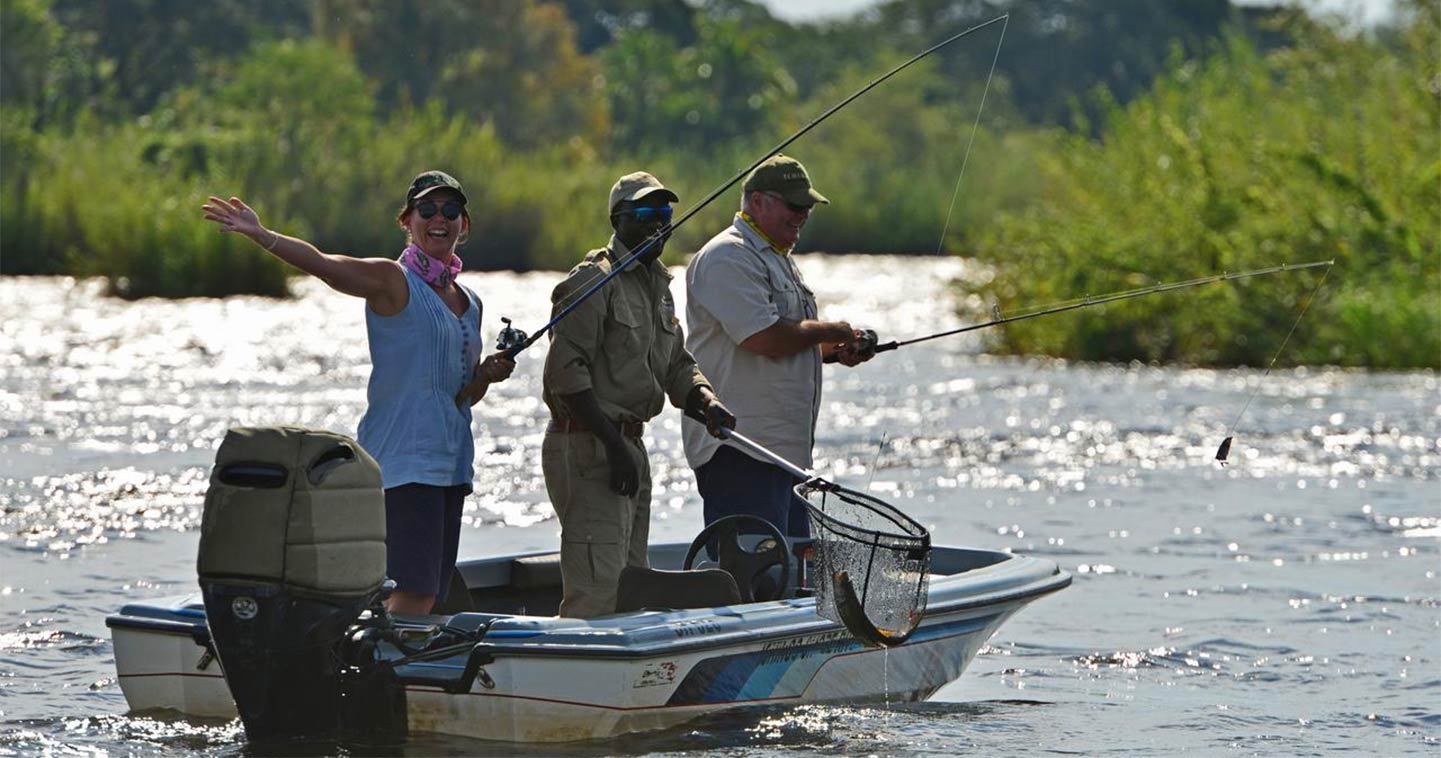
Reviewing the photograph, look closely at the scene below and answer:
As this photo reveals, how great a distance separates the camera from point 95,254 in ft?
86.6

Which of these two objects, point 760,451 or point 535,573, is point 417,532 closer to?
point 760,451

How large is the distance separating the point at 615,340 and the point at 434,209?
594 millimetres

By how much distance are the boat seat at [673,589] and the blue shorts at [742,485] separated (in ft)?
1.34

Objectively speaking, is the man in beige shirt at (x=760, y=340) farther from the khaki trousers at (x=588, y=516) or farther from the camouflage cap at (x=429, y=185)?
the camouflage cap at (x=429, y=185)

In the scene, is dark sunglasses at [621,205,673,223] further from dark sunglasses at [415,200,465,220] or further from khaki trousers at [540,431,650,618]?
khaki trousers at [540,431,650,618]

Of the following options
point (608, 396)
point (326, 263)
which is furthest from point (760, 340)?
point (326, 263)

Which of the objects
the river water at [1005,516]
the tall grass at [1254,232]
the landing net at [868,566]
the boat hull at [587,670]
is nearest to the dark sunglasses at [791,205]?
the landing net at [868,566]

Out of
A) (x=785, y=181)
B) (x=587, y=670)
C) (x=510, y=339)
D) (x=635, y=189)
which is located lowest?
(x=587, y=670)

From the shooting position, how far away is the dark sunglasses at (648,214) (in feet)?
20.5

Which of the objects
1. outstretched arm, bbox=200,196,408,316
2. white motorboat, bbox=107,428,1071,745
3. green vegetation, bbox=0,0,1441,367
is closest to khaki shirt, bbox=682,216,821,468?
white motorboat, bbox=107,428,1071,745

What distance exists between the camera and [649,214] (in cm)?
625

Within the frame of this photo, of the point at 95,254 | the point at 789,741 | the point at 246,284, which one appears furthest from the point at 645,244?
the point at 95,254

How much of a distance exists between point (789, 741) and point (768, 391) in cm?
106

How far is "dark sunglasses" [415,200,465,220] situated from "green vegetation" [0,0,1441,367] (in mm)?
1501
